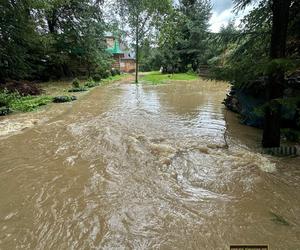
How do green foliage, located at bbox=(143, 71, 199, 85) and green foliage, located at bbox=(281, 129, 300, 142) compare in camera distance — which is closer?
green foliage, located at bbox=(281, 129, 300, 142)


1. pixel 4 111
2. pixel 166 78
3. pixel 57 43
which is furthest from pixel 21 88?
pixel 166 78

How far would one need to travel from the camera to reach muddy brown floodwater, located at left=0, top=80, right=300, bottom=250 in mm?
2469

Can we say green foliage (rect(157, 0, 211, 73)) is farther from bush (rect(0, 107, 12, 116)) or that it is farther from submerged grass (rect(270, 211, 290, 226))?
submerged grass (rect(270, 211, 290, 226))

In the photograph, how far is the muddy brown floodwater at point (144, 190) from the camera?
247 cm

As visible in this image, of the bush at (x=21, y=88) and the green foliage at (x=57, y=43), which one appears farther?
the green foliage at (x=57, y=43)

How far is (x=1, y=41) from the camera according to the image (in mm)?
11773

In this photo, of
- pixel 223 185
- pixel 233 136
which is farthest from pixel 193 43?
pixel 223 185

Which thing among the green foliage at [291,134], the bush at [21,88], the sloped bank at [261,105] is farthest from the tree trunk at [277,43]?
the bush at [21,88]

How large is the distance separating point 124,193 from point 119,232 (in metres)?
0.77

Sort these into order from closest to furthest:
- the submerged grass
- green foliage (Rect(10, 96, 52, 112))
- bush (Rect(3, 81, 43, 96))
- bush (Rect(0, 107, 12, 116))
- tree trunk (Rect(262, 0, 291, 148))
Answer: the submerged grass
tree trunk (Rect(262, 0, 291, 148))
bush (Rect(0, 107, 12, 116))
green foliage (Rect(10, 96, 52, 112))
bush (Rect(3, 81, 43, 96))

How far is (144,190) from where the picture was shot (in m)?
3.35

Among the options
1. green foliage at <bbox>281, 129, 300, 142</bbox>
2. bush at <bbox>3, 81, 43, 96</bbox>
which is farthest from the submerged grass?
bush at <bbox>3, 81, 43, 96</bbox>

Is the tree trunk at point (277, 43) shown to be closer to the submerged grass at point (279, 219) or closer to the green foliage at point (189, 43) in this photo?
the submerged grass at point (279, 219)

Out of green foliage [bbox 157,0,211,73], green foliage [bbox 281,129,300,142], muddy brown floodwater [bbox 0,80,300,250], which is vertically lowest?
muddy brown floodwater [bbox 0,80,300,250]
